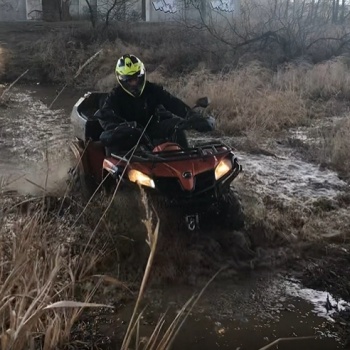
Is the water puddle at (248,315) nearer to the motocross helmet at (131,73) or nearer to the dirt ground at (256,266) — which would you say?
the dirt ground at (256,266)

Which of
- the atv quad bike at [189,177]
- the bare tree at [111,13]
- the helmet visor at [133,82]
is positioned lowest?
the atv quad bike at [189,177]

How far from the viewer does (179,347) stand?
3.55 m

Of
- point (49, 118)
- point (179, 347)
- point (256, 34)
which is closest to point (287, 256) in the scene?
point (179, 347)

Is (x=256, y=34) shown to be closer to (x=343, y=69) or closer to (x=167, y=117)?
(x=343, y=69)

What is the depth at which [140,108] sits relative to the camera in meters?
5.56

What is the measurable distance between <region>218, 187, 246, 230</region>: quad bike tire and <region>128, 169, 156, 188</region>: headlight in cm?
77

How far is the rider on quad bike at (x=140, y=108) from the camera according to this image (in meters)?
5.04

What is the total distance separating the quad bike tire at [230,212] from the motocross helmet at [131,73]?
54.4 inches

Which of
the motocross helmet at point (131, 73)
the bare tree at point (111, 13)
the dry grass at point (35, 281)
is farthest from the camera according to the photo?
the bare tree at point (111, 13)

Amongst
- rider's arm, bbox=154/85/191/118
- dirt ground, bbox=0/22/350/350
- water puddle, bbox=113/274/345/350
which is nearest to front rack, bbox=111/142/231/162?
dirt ground, bbox=0/22/350/350

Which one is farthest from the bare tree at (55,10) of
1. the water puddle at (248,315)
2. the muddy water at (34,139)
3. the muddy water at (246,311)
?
the water puddle at (248,315)

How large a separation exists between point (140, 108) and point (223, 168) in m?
1.47

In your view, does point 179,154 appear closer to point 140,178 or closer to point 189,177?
point 189,177

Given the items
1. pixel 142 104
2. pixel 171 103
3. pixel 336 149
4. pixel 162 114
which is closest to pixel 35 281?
pixel 162 114
